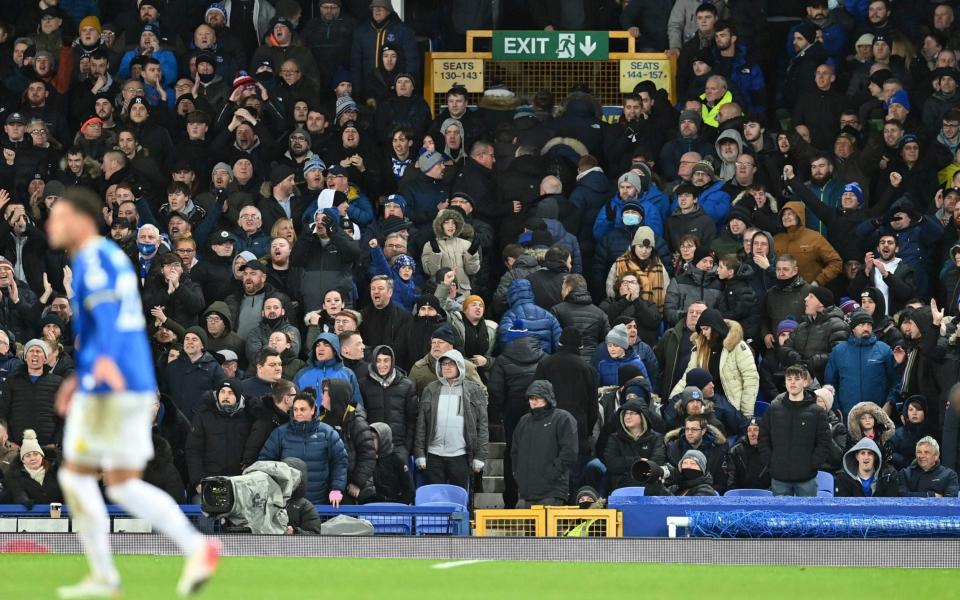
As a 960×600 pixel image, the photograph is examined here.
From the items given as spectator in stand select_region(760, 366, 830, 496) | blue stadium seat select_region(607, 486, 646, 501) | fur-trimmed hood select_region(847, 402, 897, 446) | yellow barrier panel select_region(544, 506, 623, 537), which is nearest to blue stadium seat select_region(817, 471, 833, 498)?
spectator in stand select_region(760, 366, 830, 496)

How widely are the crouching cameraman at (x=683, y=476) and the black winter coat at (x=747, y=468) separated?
2.00 ft

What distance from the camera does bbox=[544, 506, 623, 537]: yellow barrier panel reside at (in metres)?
14.2

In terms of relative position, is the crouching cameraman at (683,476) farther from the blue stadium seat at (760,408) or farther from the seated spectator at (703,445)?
Result: the blue stadium seat at (760,408)

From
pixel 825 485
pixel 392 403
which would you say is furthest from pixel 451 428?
pixel 825 485

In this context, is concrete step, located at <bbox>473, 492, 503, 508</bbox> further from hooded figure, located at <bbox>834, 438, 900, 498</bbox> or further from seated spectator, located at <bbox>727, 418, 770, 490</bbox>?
hooded figure, located at <bbox>834, 438, 900, 498</bbox>

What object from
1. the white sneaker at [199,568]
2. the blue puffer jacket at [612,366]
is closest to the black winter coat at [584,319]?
the blue puffer jacket at [612,366]

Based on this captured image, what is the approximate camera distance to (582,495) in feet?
48.9

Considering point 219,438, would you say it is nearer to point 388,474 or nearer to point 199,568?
point 388,474

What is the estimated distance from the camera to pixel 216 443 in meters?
15.3

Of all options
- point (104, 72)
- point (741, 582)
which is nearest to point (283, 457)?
point (741, 582)

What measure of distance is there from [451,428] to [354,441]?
1.05 meters

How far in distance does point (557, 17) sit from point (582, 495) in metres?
9.82

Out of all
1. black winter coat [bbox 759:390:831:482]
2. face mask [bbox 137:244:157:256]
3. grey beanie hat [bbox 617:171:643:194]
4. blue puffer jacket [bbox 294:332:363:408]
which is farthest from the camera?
grey beanie hat [bbox 617:171:643:194]

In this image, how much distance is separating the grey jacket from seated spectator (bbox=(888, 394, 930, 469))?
3630mm
